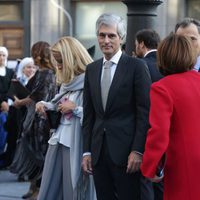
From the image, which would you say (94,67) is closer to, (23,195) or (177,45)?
(177,45)

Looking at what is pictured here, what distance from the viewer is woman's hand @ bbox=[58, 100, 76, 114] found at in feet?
19.2

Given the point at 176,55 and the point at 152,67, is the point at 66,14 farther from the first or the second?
the point at 176,55

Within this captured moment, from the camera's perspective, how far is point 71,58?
19.4 feet

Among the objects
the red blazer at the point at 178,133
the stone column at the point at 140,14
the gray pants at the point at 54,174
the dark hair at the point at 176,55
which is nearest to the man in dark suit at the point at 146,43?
the stone column at the point at 140,14

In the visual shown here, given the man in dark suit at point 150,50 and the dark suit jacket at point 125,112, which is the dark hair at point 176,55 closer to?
the dark suit jacket at point 125,112

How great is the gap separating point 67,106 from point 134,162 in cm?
126

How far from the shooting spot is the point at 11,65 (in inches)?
484

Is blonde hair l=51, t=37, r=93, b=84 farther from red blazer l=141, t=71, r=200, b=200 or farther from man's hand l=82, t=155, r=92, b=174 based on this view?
red blazer l=141, t=71, r=200, b=200

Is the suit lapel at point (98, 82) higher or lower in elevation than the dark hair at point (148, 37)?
lower

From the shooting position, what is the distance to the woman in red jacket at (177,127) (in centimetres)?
405

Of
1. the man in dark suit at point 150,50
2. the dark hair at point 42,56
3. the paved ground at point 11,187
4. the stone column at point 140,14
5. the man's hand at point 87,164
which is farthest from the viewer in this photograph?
the paved ground at point 11,187

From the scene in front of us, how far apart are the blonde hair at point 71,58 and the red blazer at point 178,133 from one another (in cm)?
187

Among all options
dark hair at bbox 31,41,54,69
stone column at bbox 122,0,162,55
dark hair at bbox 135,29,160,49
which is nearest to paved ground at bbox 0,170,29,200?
dark hair at bbox 31,41,54,69

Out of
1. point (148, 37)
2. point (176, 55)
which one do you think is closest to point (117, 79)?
point (176, 55)
